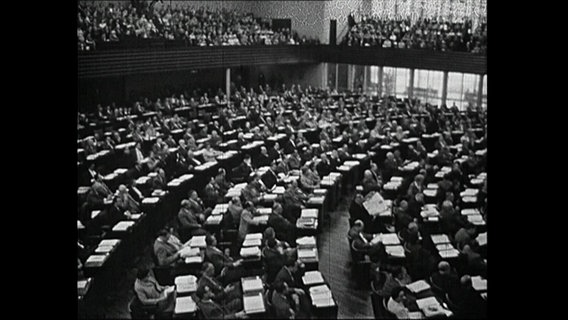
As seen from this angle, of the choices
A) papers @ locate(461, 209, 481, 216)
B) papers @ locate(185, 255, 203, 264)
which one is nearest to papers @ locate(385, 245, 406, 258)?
papers @ locate(461, 209, 481, 216)

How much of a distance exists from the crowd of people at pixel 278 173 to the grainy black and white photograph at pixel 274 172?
4 centimetres

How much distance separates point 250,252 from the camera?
971 cm

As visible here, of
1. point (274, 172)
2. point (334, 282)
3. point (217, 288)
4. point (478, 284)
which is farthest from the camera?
point (274, 172)

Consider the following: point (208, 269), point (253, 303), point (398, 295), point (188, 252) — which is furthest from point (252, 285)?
point (398, 295)

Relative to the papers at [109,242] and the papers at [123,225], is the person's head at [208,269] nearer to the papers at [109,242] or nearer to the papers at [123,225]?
the papers at [109,242]

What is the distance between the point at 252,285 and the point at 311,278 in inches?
35.2

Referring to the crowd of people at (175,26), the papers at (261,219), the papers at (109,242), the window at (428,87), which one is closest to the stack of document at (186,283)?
the papers at (109,242)

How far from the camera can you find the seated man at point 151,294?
324 inches

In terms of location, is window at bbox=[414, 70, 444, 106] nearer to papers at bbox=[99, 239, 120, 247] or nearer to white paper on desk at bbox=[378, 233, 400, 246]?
white paper on desk at bbox=[378, 233, 400, 246]

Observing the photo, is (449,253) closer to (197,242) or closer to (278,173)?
(197,242)
